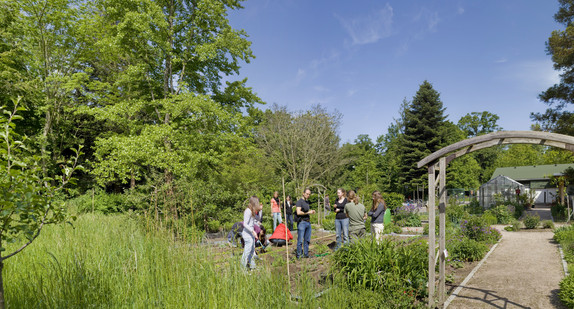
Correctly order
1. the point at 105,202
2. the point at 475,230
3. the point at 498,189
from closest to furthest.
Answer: the point at 475,230, the point at 105,202, the point at 498,189

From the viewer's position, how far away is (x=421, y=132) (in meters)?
38.3

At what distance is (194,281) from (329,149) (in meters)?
26.4

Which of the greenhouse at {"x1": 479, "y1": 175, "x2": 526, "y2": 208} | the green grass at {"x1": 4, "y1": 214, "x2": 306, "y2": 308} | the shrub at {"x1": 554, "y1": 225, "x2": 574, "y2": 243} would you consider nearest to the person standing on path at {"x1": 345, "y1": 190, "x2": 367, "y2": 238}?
the green grass at {"x1": 4, "y1": 214, "x2": 306, "y2": 308}

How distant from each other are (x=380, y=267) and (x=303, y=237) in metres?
3.27

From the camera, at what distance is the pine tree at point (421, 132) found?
123ft

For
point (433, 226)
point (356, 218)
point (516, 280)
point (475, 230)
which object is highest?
point (433, 226)

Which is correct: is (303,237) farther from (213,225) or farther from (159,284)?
(213,225)

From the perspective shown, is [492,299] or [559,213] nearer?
[492,299]

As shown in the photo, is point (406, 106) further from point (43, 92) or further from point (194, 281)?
point (194, 281)

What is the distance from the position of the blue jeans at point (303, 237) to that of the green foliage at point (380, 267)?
2.67 m

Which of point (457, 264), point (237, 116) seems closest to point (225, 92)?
point (237, 116)

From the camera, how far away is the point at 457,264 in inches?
297

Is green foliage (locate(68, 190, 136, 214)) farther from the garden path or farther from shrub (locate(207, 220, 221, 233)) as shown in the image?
the garden path

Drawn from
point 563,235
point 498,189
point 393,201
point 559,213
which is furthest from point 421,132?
point 563,235
